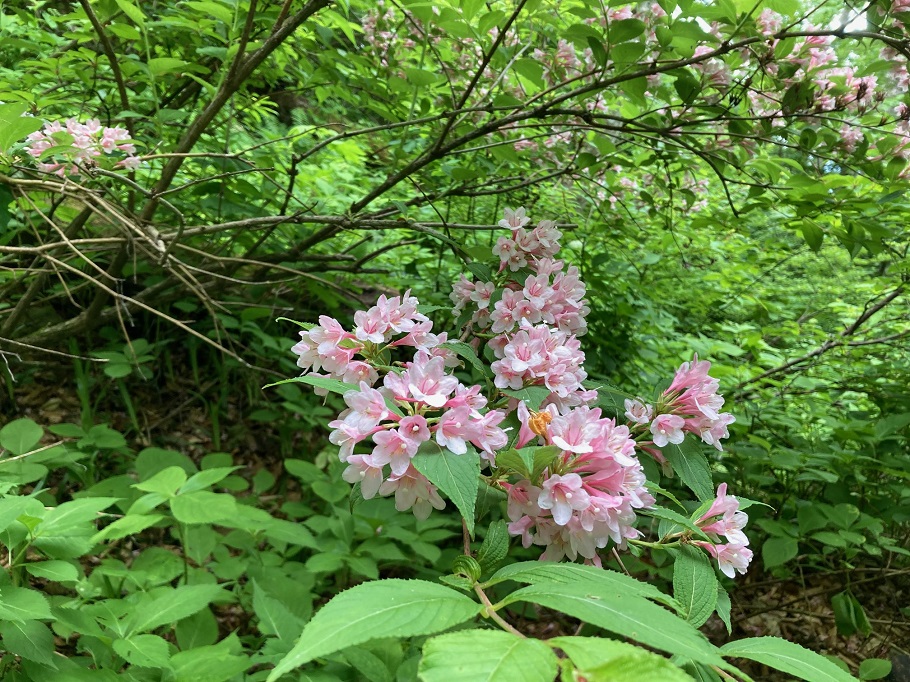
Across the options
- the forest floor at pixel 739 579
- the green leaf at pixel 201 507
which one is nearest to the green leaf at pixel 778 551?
the forest floor at pixel 739 579

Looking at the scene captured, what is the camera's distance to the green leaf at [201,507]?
1473mm

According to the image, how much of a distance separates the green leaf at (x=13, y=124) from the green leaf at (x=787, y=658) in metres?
1.50

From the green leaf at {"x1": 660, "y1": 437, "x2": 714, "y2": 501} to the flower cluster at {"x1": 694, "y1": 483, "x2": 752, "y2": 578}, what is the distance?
63 mm

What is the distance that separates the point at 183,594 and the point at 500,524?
0.99 metres

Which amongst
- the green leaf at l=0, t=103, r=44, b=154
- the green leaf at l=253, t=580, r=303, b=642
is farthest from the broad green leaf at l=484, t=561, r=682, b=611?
the green leaf at l=0, t=103, r=44, b=154

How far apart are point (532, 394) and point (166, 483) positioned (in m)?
1.26

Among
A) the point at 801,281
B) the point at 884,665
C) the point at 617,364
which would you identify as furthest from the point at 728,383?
the point at 801,281

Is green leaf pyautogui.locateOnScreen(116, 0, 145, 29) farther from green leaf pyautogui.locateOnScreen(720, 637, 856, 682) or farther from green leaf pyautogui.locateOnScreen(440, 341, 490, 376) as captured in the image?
green leaf pyautogui.locateOnScreen(720, 637, 856, 682)

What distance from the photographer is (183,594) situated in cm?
135

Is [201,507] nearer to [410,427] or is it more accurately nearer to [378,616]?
[410,427]

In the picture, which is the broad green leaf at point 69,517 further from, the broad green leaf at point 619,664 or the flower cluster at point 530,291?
the broad green leaf at point 619,664

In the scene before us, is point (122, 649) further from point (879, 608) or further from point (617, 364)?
point (879, 608)

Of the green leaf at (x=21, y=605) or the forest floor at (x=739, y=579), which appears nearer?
the green leaf at (x=21, y=605)

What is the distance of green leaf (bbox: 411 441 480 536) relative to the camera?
66 centimetres
